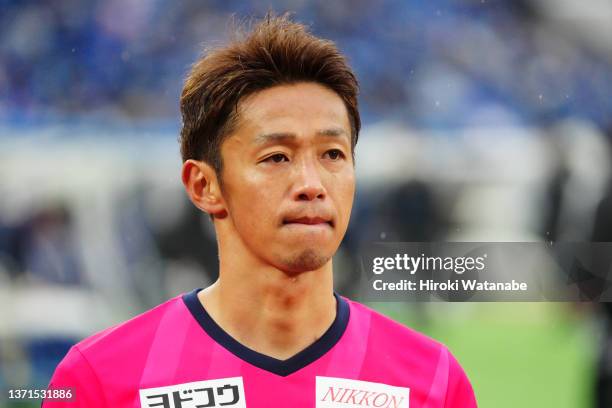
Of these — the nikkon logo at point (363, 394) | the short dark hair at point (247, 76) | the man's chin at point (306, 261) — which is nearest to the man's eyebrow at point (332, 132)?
the short dark hair at point (247, 76)

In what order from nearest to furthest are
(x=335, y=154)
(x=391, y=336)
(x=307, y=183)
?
1. (x=307, y=183)
2. (x=335, y=154)
3. (x=391, y=336)

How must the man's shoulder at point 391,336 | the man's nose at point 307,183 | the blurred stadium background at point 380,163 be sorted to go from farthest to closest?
1. the blurred stadium background at point 380,163
2. the man's shoulder at point 391,336
3. the man's nose at point 307,183

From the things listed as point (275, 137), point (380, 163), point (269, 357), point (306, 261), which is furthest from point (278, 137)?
point (380, 163)

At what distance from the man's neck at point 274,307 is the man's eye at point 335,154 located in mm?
276

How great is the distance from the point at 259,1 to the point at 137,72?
0.68 metres

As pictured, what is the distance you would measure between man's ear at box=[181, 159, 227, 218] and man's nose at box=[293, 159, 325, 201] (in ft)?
0.83

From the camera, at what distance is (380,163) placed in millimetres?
4195

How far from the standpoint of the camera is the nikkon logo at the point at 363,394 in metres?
2.21

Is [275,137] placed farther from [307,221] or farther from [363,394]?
[363,394]

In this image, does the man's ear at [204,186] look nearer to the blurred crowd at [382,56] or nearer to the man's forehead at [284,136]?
the man's forehead at [284,136]

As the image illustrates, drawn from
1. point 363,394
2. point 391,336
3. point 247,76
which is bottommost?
point 363,394

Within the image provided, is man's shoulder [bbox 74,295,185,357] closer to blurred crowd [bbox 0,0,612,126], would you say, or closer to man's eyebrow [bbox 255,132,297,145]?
man's eyebrow [bbox 255,132,297,145]

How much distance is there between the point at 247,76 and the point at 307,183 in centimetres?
33

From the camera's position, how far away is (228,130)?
7.02 feet
